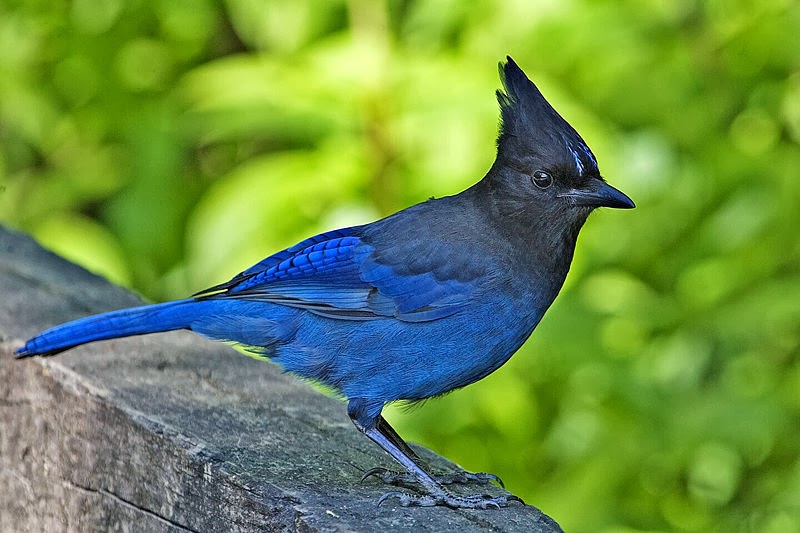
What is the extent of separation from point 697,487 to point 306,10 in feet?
6.41

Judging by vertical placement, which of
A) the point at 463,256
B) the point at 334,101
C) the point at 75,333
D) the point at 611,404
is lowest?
the point at 75,333

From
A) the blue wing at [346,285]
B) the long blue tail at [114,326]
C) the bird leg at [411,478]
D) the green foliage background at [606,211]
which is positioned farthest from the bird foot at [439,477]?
the green foliage background at [606,211]

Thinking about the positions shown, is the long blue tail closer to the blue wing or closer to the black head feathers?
the blue wing

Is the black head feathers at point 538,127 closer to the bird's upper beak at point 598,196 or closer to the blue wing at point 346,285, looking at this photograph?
the bird's upper beak at point 598,196

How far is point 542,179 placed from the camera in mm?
2492

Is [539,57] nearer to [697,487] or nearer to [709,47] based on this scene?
[709,47]

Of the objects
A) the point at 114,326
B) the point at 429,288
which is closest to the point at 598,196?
the point at 429,288

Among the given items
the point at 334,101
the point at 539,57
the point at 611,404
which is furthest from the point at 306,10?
the point at 611,404

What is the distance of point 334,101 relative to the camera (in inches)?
150

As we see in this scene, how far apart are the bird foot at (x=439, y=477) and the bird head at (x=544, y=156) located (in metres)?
0.57

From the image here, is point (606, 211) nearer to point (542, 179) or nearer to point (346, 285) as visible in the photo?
point (542, 179)

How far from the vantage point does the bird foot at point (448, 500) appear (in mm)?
1887

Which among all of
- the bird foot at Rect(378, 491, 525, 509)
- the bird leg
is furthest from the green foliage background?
the bird foot at Rect(378, 491, 525, 509)

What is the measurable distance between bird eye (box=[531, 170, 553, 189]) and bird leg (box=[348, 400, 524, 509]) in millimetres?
571
